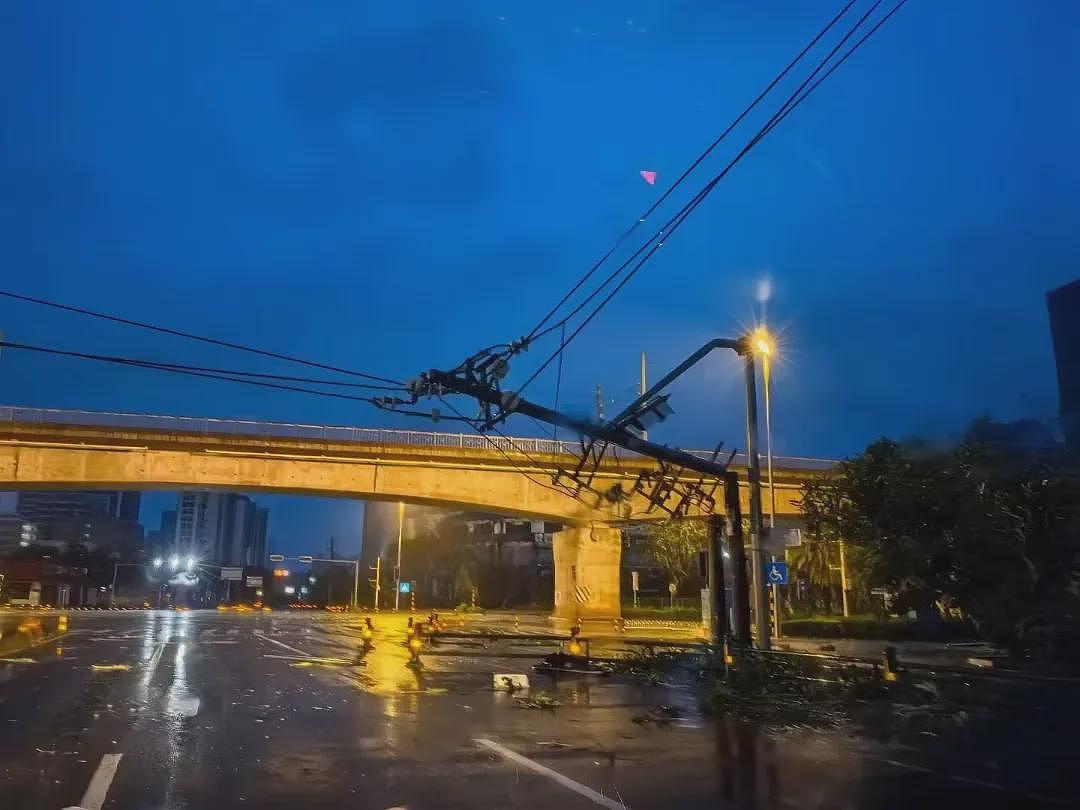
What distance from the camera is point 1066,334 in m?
24.1

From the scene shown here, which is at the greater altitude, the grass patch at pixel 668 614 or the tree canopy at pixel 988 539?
the tree canopy at pixel 988 539

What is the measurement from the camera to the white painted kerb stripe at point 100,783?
7388 mm

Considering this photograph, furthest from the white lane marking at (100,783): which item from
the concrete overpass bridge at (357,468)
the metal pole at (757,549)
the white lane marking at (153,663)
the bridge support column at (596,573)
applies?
the bridge support column at (596,573)

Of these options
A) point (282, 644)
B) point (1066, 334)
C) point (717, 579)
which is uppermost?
point (1066, 334)

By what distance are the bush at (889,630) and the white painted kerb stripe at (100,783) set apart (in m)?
31.4

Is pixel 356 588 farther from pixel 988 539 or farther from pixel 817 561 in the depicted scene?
pixel 988 539

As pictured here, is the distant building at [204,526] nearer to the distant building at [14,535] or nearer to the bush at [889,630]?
the distant building at [14,535]

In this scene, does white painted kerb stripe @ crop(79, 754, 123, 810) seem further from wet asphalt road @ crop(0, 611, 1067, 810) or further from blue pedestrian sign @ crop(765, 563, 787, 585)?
blue pedestrian sign @ crop(765, 563, 787, 585)

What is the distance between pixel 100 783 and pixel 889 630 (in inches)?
1285

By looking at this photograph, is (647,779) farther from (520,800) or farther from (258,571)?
(258,571)

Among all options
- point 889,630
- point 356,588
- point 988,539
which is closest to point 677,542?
point 889,630

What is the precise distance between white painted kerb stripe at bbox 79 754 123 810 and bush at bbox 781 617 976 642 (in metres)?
31.4

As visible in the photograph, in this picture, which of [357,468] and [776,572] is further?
[357,468]

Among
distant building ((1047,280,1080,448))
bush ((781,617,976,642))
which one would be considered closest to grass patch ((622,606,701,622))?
bush ((781,617,976,642))
